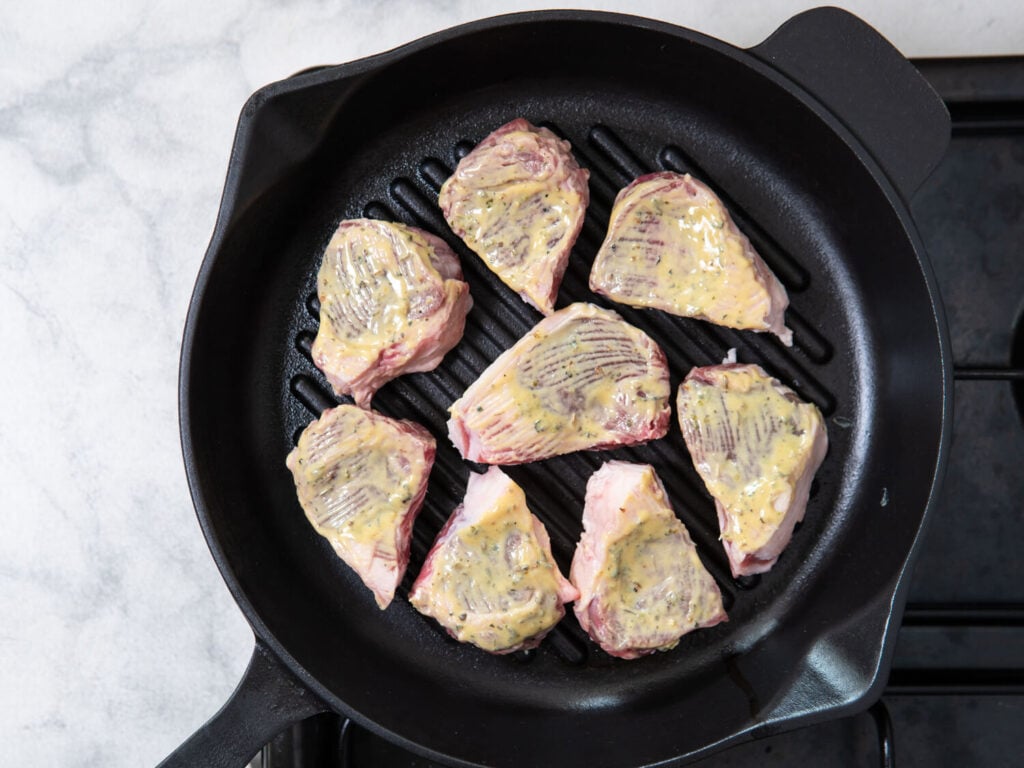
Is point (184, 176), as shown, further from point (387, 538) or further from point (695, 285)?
point (695, 285)

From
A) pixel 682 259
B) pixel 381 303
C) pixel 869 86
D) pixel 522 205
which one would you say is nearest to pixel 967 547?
pixel 682 259

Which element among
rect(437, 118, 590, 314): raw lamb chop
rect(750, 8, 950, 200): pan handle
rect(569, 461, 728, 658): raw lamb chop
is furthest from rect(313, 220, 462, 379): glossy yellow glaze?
rect(750, 8, 950, 200): pan handle

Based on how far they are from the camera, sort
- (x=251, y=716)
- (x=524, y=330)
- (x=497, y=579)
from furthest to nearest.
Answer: (x=524, y=330), (x=497, y=579), (x=251, y=716)

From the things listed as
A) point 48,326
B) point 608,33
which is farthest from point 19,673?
point 608,33

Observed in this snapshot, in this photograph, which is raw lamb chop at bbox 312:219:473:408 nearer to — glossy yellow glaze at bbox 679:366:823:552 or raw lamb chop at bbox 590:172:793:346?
raw lamb chop at bbox 590:172:793:346

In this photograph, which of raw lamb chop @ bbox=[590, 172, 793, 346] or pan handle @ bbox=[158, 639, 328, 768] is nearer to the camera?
pan handle @ bbox=[158, 639, 328, 768]

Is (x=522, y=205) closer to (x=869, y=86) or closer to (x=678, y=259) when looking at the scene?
(x=678, y=259)

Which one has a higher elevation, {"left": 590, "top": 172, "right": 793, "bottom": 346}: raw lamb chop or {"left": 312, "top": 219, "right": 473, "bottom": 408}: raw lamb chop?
{"left": 312, "top": 219, "right": 473, "bottom": 408}: raw lamb chop
